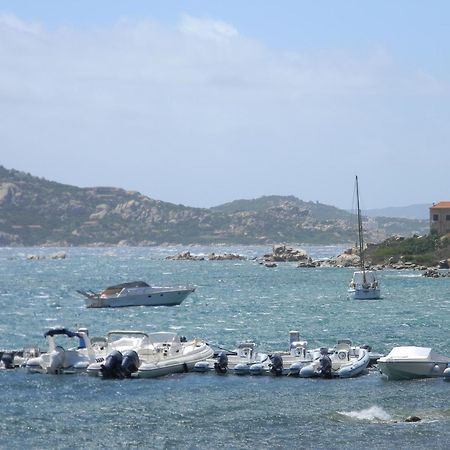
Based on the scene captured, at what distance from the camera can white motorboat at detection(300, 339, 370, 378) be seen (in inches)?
1945

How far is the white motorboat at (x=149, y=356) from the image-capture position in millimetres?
50250

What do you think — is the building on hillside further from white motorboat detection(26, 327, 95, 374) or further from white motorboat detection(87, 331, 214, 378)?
white motorboat detection(26, 327, 95, 374)

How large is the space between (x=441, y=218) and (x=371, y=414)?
473 feet

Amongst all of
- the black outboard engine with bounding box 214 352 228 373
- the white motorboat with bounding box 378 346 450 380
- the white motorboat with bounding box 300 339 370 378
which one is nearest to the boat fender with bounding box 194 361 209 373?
the black outboard engine with bounding box 214 352 228 373

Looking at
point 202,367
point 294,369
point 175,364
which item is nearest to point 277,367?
point 294,369

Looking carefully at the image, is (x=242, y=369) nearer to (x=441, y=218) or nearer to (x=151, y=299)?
(x=151, y=299)

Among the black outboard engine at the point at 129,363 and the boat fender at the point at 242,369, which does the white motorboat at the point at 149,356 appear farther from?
the boat fender at the point at 242,369

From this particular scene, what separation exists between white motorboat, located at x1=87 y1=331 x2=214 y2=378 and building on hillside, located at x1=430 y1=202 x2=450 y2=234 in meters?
129

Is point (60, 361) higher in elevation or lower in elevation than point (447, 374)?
higher

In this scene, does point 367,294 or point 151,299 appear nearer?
point 151,299

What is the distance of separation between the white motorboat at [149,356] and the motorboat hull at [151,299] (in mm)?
48100

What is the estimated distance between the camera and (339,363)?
168 ft

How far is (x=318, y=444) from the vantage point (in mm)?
35688

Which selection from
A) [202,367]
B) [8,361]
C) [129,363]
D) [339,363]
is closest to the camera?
[129,363]
